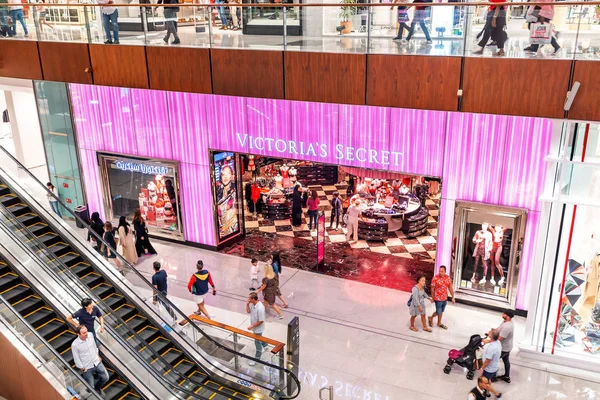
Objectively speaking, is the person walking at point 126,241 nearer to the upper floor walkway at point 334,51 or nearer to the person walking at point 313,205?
the upper floor walkway at point 334,51

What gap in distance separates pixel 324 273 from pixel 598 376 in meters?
5.91

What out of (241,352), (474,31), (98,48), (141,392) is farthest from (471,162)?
(98,48)

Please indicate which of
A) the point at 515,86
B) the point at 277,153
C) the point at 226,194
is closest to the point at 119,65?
the point at 277,153

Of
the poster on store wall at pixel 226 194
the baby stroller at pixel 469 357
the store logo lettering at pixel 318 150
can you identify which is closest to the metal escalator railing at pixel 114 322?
the baby stroller at pixel 469 357

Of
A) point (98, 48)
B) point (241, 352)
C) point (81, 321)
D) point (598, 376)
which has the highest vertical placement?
point (98, 48)

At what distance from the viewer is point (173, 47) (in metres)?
11.1

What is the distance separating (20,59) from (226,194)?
5683mm

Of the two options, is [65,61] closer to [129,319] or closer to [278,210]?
[129,319]

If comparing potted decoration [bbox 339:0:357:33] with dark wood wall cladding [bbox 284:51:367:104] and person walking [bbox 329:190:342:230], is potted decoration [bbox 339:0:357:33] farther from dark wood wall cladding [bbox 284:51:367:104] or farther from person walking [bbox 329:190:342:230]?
person walking [bbox 329:190:342:230]

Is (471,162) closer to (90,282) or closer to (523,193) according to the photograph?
(523,193)

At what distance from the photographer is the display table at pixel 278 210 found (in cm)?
1644

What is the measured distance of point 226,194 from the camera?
14.4m

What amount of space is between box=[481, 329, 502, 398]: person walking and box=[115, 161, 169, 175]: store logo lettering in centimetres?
897

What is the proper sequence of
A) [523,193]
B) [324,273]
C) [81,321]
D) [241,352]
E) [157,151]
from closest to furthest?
[81,321] < [241,352] < [523,193] < [324,273] < [157,151]
